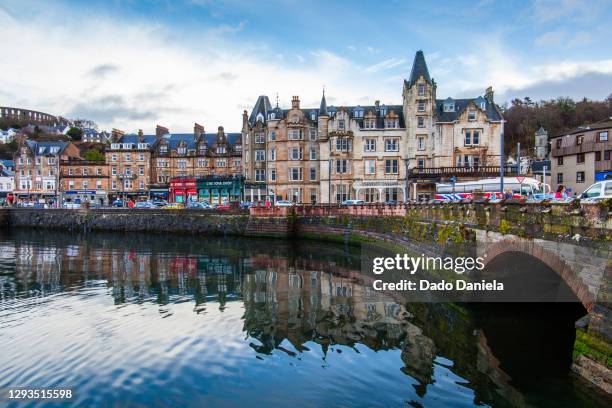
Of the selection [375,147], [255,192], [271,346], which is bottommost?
[271,346]

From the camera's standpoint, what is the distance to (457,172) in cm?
5972

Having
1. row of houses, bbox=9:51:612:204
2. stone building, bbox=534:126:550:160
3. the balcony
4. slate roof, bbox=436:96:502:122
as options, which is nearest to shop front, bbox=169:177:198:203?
row of houses, bbox=9:51:612:204

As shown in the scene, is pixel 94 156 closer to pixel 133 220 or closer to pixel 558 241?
pixel 133 220

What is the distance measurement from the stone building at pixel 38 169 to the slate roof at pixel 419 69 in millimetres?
75472

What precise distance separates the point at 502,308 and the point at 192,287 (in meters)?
18.8

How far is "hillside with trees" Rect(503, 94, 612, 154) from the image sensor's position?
91.7m

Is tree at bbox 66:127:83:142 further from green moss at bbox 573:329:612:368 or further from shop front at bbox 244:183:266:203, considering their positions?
green moss at bbox 573:329:612:368

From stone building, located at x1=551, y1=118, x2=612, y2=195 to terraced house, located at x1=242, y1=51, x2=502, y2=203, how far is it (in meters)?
8.10

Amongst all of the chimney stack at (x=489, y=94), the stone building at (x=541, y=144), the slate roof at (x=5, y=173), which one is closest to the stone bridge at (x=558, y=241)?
the chimney stack at (x=489, y=94)

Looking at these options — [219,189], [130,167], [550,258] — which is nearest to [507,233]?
[550,258]

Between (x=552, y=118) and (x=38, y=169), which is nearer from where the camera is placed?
(x=552, y=118)

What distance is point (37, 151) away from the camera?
99.7 metres

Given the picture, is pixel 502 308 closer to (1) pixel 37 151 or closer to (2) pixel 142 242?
(2) pixel 142 242

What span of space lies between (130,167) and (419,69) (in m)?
60.6
